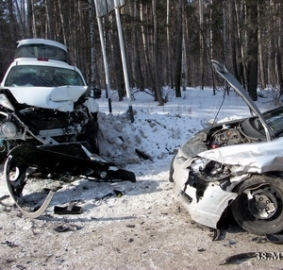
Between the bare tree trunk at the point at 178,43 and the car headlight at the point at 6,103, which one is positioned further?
the bare tree trunk at the point at 178,43

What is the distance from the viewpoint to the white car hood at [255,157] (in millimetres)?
4016

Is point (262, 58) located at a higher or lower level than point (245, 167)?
lower

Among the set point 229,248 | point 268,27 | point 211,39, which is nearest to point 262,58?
point 211,39

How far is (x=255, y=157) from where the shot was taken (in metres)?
4.04

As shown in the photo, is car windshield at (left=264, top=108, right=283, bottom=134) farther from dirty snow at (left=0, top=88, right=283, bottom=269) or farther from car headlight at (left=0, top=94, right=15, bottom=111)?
car headlight at (left=0, top=94, right=15, bottom=111)

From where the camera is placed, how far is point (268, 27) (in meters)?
16.5

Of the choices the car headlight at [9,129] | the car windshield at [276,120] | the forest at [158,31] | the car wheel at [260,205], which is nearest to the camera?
the car wheel at [260,205]

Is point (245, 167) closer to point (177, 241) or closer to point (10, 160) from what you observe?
point (177, 241)

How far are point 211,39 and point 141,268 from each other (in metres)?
23.7

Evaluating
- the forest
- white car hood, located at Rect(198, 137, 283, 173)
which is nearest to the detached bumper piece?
white car hood, located at Rect(198, 137, 283, 173)

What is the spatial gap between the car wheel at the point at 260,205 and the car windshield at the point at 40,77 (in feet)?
16.0

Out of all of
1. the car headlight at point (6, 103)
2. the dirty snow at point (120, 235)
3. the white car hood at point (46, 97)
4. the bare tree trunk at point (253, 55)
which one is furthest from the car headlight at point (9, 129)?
the bare tree trunk at point (253, 55)

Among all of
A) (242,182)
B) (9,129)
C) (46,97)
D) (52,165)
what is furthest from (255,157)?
(9,129)

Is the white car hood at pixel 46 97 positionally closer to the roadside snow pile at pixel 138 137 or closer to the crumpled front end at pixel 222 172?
the roadside snow pile at pixel 138 137
